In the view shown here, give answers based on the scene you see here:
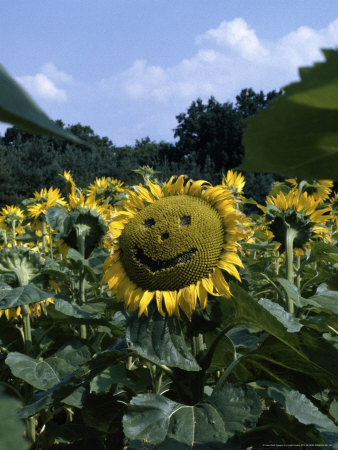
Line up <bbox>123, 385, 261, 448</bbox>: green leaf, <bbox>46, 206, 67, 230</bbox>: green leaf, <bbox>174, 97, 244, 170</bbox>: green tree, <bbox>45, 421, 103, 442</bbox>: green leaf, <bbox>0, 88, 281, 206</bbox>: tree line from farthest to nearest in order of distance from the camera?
<bbox>174, 97, 244, 170</bbox>: green tree, <bbox>0, 88, 281, 206</bbox>: tree line, <bbox>46, 206, 67, 230</bbox>: green leaf, <bbox>45, 421, 103, 442</bbox>: green leaf, <bbox>123, 385, 261, 448</bbox>: green leaf

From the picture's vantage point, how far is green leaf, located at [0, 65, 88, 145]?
0.39 ft

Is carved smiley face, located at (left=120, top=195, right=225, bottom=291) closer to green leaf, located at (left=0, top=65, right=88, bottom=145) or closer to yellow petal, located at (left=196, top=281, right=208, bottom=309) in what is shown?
yellow petal, located at (left=196, top=281, right=208, bottom=309)

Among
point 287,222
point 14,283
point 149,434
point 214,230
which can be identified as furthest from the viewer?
point 287,222

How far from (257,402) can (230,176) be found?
7.41ft

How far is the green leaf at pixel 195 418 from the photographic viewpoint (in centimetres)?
88

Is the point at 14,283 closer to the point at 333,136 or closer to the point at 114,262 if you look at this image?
the point at 114,262

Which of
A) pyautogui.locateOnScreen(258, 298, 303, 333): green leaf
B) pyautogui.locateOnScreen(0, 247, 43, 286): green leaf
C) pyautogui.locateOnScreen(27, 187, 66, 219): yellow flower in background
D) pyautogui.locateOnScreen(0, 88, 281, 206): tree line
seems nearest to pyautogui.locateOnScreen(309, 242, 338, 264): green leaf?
pyautogui.locateOnScreen(258, 298, 303, 333): green leaf

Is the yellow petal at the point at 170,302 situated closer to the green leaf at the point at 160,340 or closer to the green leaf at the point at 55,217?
the green leaf at the point at 160,340

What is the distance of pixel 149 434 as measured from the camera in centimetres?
89

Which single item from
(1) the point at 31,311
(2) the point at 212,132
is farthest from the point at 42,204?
(2) the point at 212,132

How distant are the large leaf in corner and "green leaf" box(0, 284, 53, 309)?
135cm

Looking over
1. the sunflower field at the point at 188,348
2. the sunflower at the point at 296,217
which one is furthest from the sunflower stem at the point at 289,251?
the sunflower field at the point at 188,348

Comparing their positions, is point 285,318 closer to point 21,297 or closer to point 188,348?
point 188,348

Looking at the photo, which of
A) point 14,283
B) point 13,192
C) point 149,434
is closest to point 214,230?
point 149,434
